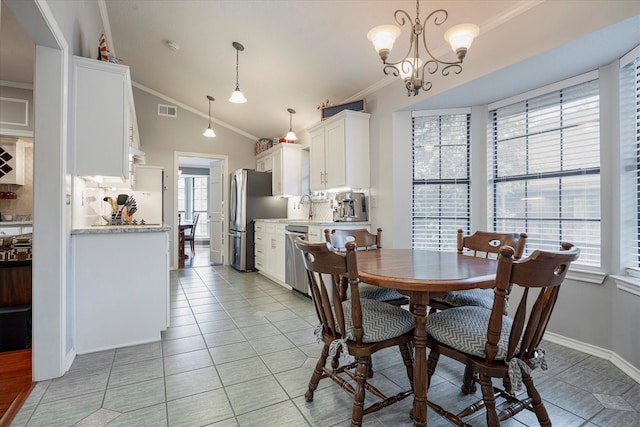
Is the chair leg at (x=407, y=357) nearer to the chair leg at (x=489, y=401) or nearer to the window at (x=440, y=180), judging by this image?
the chair leg at (x=489, y=401)

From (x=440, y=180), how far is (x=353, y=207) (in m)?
1.05

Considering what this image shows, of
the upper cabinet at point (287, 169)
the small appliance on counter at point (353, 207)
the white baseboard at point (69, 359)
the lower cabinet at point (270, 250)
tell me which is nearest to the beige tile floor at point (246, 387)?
the white baseboard at point (69, 359)

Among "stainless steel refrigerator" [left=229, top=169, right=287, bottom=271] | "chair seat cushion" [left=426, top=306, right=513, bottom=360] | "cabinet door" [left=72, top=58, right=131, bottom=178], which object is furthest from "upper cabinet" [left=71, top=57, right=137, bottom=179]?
"stainless steel refrigerator" [left=229, top=169, right=287, bottom=271]

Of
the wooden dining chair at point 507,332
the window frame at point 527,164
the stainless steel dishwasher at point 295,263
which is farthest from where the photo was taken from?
the stainless steel dishwasher at point 295,263

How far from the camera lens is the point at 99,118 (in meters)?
2.46

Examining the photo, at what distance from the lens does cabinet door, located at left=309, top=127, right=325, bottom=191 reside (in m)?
4.26

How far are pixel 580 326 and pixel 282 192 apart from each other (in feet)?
13.4

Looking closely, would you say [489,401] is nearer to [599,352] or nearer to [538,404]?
[538,404]

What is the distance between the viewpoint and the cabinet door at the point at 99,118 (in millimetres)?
2389

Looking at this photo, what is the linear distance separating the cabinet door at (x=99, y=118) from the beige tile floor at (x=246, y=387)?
1.46 meters

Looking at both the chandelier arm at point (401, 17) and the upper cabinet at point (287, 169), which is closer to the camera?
the chandelier arm at point (401, 17)

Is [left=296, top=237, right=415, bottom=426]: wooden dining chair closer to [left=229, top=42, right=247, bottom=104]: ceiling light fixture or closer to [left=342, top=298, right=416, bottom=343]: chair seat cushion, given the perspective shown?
[left=342, top=298, right=416, bottom=343]: chair seat cushion

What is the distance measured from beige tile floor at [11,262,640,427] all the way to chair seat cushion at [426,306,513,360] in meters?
0.51

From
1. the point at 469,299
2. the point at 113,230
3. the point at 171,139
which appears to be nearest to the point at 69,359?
the point at 113,230
